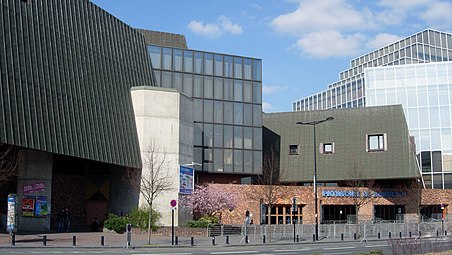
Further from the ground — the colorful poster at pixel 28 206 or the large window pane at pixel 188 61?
the large window pane at pixel 188 61

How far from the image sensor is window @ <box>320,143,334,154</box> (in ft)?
225

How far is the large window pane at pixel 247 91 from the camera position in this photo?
63.3 meters

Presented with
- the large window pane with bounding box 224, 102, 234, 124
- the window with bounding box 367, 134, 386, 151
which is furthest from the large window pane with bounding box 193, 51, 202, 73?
the window with bounding box 367, 134, 386, 151

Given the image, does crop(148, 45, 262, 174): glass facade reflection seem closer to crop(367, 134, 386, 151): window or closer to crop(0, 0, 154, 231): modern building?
crop(0, 0, 154, 231): modern building

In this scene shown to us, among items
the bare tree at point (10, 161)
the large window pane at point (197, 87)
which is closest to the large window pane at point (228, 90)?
the large window pane at point (197, 87)

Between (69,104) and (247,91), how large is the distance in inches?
1035

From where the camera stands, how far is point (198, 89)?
6134cm

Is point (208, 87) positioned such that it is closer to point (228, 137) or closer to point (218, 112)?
point (218, 112)

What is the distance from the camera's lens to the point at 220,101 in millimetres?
62156

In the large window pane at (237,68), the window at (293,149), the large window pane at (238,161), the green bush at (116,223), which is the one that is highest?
the large window pane at (237,68)

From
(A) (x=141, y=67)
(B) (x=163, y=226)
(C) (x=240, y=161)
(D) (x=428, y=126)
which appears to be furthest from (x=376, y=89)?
(B) (x=163, y=226)

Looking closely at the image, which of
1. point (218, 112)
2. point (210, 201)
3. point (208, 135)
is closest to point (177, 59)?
point (218, 112)

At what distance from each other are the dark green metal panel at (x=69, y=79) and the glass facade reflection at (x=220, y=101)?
722 centimetres

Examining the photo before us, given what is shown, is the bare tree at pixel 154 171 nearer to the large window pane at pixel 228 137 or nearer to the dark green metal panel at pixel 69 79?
the dark green metal panel at pixel 69 79
